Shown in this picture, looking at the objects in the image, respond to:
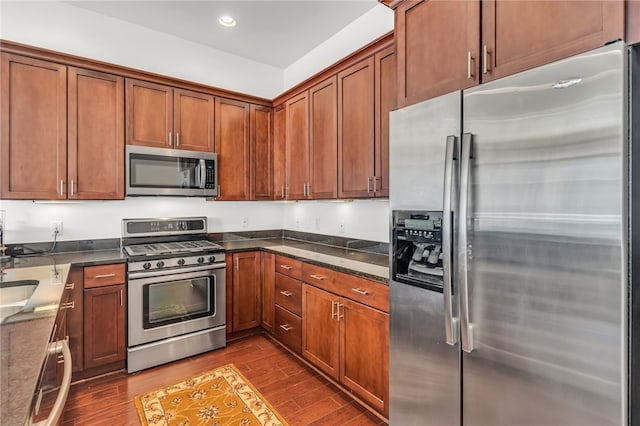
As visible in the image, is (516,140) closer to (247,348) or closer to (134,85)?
(247,348)

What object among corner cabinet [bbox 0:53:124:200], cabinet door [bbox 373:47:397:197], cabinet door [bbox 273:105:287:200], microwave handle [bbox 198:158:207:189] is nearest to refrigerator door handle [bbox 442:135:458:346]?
cabinet door [bbox 373:47:397:197]

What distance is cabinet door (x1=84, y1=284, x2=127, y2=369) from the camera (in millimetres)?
2504

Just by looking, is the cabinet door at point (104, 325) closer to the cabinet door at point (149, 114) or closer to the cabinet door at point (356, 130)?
the cabinet door at point (149, 114)

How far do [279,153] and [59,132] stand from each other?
195cm

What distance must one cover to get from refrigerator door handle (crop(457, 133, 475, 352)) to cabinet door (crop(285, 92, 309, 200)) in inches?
75.5

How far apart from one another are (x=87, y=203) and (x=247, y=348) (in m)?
2.01

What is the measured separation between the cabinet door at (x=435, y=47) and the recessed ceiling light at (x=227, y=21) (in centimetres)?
184

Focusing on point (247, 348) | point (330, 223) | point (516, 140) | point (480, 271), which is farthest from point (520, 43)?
point (247, 348)

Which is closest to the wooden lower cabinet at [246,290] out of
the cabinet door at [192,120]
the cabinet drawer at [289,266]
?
the cabinet drawer at [289,266]

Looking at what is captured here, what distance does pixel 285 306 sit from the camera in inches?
118

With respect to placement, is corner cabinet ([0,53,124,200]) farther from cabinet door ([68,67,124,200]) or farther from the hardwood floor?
the hardwood floor

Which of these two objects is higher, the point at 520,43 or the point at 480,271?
the point at 520,43

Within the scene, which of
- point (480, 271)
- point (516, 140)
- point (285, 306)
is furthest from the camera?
point (285, 306)

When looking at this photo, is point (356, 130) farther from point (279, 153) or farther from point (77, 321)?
point (77, 321)
